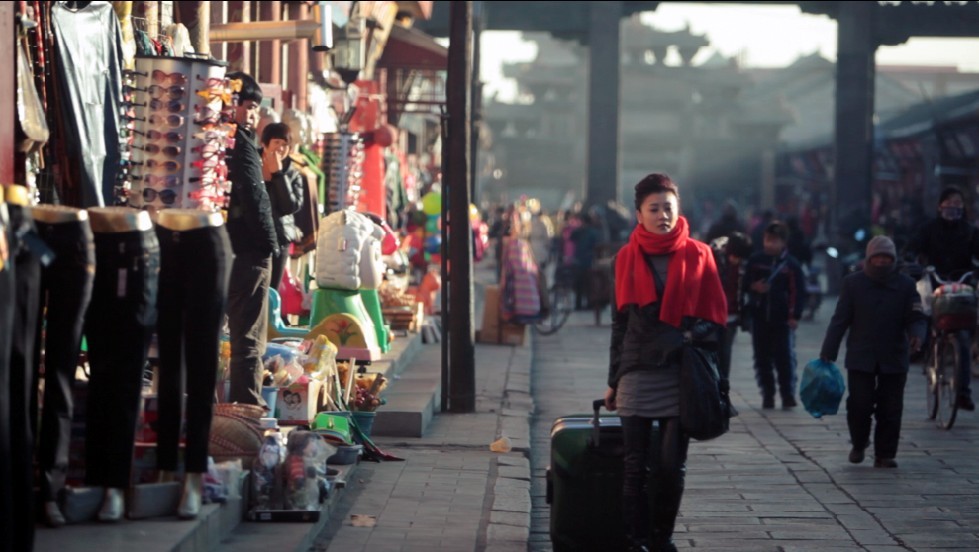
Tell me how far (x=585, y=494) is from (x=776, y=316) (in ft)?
24.7

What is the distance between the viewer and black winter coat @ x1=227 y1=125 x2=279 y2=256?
9.87 meters

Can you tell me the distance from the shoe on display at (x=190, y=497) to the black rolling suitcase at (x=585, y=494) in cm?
164

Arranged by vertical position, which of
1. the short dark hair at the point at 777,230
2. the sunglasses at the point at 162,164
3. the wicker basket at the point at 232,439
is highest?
the sunglasses at the point at 162,164

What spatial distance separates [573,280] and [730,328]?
1414cm

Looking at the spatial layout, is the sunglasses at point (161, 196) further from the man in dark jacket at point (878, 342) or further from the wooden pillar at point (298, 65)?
the wooden pillar at point (298, 65)

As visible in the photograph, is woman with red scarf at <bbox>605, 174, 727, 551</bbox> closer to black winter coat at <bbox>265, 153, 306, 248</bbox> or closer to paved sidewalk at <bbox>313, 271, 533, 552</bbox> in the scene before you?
paved sidewalk at <bbox>313, 271, 533, 552</bbox>

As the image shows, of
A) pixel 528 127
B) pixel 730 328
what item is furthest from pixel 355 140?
pixel 528 127

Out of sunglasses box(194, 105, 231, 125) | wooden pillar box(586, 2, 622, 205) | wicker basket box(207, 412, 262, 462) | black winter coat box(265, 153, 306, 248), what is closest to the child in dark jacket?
black winter coat box(265, 153, 306, 248)

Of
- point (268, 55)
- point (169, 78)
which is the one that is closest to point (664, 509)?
point (169, 78)

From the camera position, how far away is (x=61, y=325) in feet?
20.8

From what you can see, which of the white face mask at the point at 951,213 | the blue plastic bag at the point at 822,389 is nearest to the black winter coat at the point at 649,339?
the blue plastic bag at the point at 822,389

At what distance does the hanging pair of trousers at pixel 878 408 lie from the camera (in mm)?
11289

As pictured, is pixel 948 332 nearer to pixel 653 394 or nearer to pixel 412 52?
pixel 653 394

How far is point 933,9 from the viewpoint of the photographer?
1452 inches
